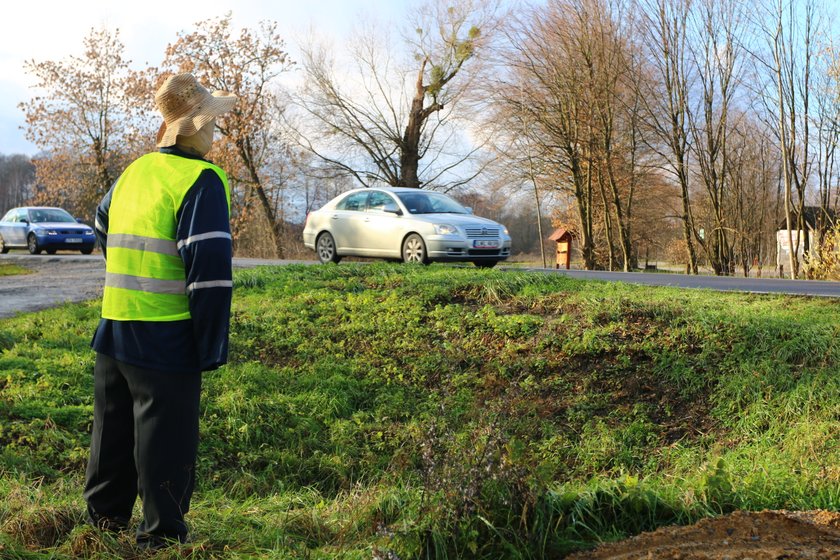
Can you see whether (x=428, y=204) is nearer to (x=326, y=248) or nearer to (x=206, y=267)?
(x=326, y=248)

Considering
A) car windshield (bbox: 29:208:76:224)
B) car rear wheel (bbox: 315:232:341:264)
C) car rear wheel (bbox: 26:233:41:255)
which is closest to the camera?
car rear wheel (bbox: 315:232:341:264)

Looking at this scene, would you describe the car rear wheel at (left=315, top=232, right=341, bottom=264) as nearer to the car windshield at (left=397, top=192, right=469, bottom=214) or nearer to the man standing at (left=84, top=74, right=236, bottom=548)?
the car windshield at (left=397, top=192, right=469, bottom=214)

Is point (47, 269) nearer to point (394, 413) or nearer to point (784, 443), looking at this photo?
point (394, 413)

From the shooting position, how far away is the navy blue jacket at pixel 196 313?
3174 mm

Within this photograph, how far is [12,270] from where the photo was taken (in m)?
17.3

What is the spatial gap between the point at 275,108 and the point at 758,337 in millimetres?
30926

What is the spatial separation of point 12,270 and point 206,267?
16.4 meters

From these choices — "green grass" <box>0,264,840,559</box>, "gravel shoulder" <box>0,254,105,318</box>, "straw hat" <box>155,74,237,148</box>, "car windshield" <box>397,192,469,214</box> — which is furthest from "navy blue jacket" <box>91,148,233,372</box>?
"car windshield" <box>397,192,469,214</box>

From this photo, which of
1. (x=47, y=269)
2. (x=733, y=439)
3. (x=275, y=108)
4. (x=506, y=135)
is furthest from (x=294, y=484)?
(x=275, y=108)

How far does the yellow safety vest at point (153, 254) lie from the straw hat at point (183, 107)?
0.21 meters

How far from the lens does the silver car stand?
13.4 meters

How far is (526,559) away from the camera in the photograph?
10.5 ft

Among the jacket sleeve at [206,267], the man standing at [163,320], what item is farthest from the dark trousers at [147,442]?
the jacket sleeve at [206,267]

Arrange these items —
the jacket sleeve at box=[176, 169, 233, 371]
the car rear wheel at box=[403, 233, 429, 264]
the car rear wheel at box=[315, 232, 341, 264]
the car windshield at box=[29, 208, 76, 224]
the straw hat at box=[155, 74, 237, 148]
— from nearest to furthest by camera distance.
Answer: the jacket sleeve at box=[176, 169, 233, 371], the straw hat at box=[155, 74, 237, 148], the car rear wheel at box=[403, 233, 429, 264], the car rear wheel at box=[315, 232, 341, 264], the car windshield at box=[29, 208, 76, 224]
